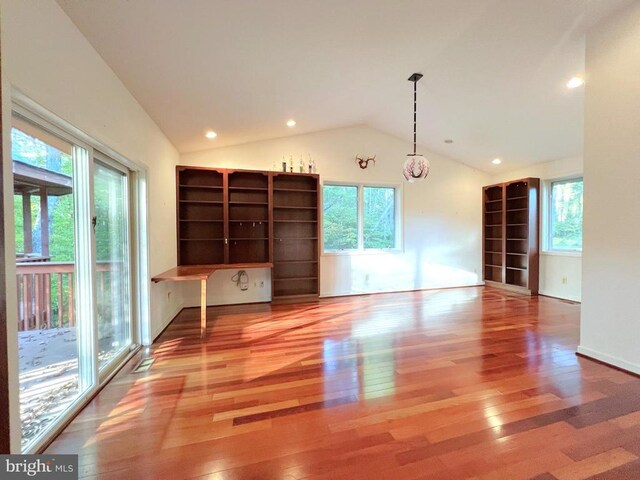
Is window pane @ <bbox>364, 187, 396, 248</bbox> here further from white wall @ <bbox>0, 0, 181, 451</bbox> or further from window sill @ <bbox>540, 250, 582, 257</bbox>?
white wall @ <bbox>0, 0, 181, 451</bbox>

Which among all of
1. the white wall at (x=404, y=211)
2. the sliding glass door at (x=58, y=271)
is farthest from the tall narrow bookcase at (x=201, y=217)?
the sliding glass door at (x=58, y=271)

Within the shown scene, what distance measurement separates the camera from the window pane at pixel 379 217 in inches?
217

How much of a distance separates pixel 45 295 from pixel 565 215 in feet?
23.2

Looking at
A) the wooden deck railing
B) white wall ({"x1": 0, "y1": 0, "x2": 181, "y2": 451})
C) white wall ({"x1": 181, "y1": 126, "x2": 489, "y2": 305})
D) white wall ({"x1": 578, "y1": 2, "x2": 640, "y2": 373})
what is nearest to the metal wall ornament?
white wall ({"x1": 181, "y1": 126, "x2": 489, "y2": 305})

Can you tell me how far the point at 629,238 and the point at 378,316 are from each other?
2666mm

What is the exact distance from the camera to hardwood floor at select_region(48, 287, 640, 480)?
1.39 meters

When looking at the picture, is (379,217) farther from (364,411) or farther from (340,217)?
(364,411)

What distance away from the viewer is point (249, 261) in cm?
478

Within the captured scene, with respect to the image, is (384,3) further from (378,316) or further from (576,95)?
(378,316)

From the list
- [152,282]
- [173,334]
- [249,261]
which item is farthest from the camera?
[249,261]

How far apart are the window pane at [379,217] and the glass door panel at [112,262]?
13.1 feet

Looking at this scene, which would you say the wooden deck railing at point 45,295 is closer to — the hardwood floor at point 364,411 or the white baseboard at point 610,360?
the hardwood floor at point 364,411

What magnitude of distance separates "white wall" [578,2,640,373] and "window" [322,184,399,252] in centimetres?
326

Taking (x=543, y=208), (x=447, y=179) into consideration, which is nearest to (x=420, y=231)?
(x=447, y=179)
